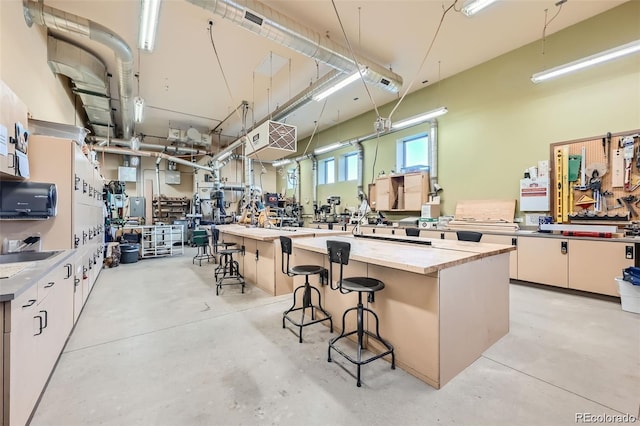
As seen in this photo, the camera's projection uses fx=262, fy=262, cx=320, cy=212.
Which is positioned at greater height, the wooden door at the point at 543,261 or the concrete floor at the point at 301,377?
the wooden door at the point at 543,261

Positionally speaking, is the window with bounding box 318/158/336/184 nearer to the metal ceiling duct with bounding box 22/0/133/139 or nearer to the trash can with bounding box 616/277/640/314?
the metal ceiling duct with bounding box 22/0/133/139

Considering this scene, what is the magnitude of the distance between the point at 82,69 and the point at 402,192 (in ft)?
22.0

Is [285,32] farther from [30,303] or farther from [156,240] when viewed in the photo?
[156,240]

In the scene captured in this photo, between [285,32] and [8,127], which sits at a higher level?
[285,32]

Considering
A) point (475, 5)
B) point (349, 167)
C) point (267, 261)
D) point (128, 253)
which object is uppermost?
point (475, 5)

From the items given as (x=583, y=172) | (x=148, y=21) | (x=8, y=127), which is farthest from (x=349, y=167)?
(x=8, y=127)

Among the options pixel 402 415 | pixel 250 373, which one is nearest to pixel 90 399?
pixel 250 373

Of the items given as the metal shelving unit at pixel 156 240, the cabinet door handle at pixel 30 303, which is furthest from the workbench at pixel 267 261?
the metal shelving unit at pixel 156 240

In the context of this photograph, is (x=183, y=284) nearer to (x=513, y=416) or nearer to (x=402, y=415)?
(x=402, y=415)

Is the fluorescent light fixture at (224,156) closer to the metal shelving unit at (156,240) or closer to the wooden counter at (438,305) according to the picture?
the metal shelving unit at (156,240)

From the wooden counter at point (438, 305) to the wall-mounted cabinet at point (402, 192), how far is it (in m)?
3.74

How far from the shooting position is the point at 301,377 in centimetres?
199

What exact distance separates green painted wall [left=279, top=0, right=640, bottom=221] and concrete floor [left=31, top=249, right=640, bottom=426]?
8.82 feet

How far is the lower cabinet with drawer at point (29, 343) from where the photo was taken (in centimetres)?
129
